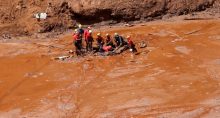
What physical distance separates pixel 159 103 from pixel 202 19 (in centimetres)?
839

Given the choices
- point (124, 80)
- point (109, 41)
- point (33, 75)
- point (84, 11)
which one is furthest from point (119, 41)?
point (84, 11)

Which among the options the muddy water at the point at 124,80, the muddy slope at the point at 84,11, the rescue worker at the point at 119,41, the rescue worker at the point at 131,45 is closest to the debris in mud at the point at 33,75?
the muddy water at the point at 124,80

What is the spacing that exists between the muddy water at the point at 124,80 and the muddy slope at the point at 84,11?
2182 millimetres

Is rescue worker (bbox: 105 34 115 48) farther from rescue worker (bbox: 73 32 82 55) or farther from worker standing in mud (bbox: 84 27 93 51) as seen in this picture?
rescue worker (bbox: 73 32 82 55)

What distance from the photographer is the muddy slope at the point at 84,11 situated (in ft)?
65.4

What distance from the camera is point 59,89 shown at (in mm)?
13445

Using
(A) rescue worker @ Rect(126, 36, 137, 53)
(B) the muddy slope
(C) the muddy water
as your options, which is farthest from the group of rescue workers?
(B) the muddy slope

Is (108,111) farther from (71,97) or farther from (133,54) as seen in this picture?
(133,54)

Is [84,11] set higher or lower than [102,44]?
higher

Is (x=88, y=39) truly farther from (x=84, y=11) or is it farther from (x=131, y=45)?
(x=84, y=11)

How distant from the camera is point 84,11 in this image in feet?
65.5

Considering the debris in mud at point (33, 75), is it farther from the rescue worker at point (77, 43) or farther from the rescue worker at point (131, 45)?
the rescue worker at point (131, 45)

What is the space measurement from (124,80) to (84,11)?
22.9 feet

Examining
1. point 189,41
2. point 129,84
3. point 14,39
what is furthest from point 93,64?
point 14,39
